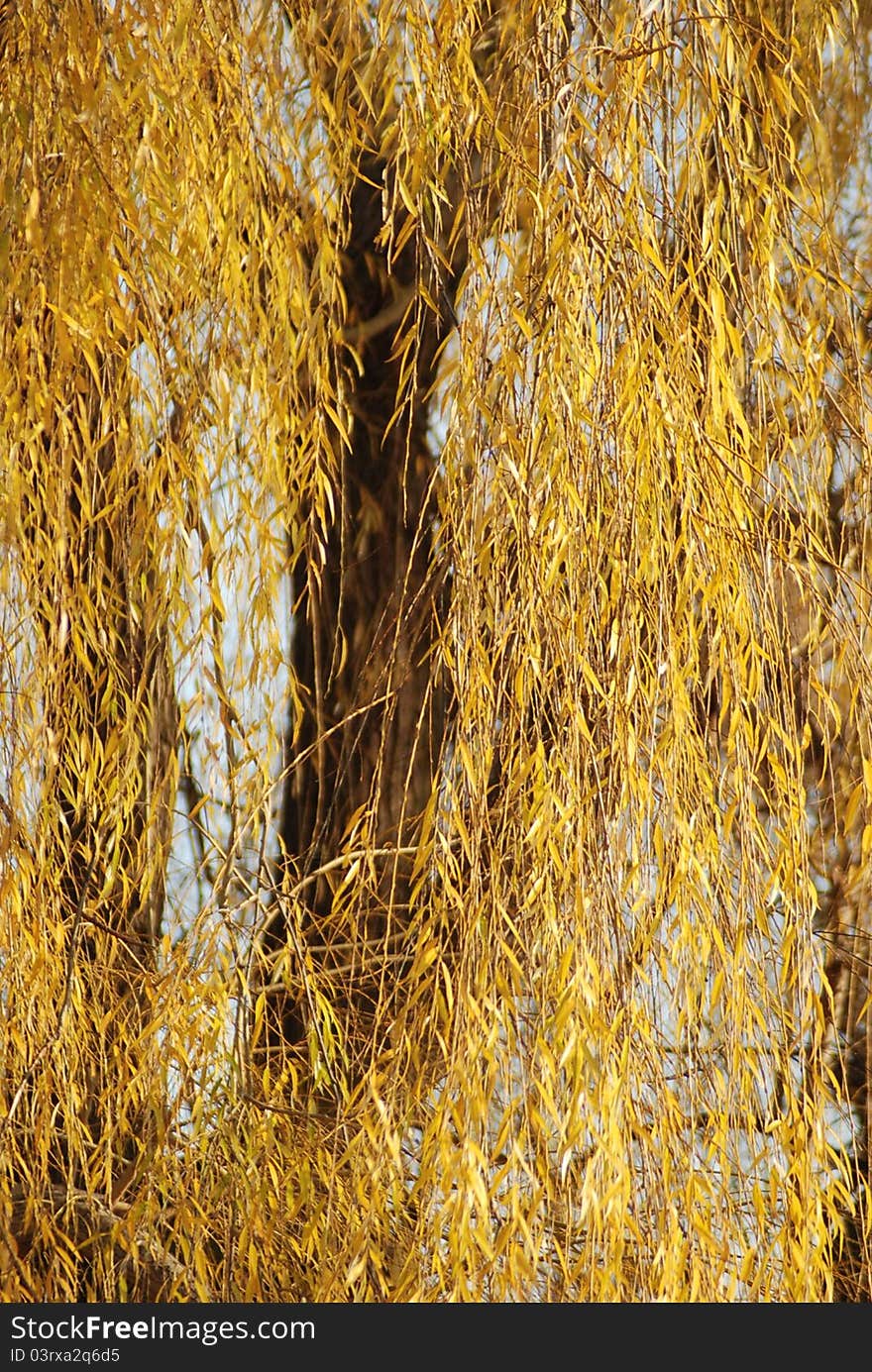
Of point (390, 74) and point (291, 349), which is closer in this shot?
point (390, 74)

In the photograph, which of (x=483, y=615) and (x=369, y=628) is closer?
(x=483, y=615)

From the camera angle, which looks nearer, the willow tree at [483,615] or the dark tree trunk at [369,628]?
the willow tree at [483,615]

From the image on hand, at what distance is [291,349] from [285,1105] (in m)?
0.85

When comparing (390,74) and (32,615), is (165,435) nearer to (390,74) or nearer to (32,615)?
(32,615)

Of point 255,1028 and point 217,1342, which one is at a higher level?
point 255,1028

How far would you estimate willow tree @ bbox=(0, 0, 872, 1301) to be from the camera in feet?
3.55

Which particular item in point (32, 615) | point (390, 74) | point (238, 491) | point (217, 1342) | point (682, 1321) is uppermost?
point (390, 74)

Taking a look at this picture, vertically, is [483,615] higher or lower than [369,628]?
higher

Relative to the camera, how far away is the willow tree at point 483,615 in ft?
3.55

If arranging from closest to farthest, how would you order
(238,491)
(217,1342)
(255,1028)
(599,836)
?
1. (599,836)
2. (217,1342)
3. (238,491)
4. (255,1028)

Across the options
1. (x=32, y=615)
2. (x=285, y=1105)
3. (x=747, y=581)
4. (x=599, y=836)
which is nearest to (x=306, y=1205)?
(x=285, y=1105)

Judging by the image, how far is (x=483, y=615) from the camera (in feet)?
3.71

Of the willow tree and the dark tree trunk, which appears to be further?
the dark tree trunk

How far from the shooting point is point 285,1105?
1452mm
